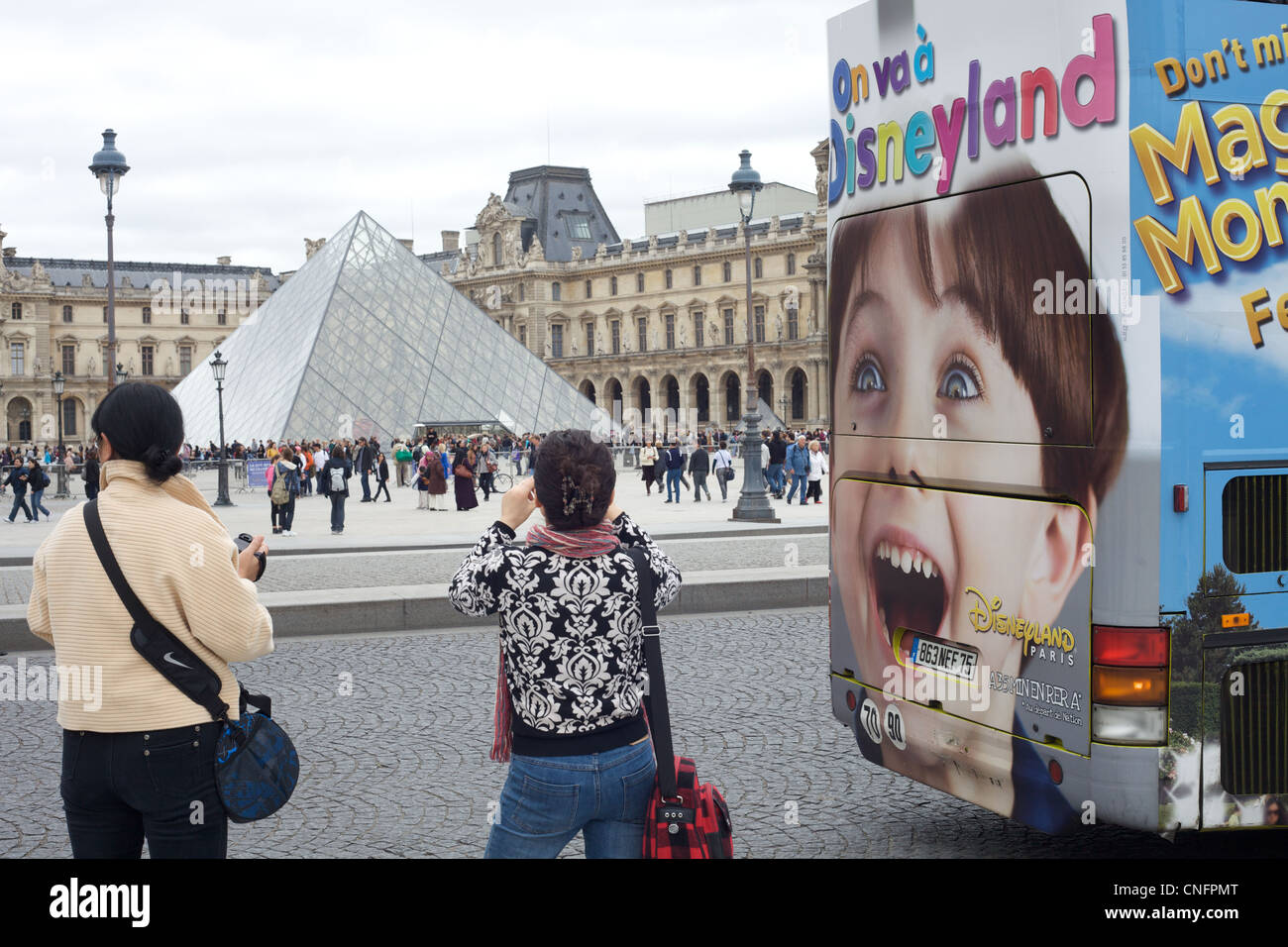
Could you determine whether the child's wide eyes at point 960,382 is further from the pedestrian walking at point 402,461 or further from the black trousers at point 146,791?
the pedestrian walking at point 402,461

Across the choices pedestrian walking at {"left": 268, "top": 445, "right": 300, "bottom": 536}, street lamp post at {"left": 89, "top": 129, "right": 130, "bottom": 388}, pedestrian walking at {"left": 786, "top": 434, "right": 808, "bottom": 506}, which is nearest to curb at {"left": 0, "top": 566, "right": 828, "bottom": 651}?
pedestrian walking at {"left": 268, "top": 445, "right": 300, "bottom": 536}

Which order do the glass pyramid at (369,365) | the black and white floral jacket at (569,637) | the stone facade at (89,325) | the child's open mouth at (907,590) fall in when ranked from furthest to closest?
the stone facade at (89,325), the glass pyramid at (369,365), the child's open mouth at (907,590), the black and white floral jacket at (569,637)

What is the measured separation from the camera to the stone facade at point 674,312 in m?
66.4

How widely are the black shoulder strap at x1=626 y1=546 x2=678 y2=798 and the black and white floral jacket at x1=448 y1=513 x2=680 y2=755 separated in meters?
0.02

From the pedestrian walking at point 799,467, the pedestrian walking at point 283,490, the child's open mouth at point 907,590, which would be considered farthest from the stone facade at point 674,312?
the child's open mouth at point 907,590

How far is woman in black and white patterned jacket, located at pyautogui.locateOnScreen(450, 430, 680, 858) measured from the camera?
2.39m

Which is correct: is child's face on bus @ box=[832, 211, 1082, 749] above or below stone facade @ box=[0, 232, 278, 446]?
below

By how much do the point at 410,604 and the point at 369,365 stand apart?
26.9 meters

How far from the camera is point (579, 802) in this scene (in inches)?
94.1

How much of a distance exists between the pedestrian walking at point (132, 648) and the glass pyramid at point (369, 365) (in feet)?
94.8

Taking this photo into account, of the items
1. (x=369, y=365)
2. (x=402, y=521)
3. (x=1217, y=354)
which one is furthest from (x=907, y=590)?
(x=369, y=365)

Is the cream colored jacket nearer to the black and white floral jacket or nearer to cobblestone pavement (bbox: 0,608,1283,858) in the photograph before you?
the black and white floral jacket

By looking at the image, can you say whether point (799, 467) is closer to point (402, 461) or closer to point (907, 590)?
point (402, 461)
